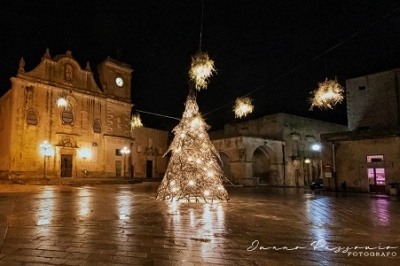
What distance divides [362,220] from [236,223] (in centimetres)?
311

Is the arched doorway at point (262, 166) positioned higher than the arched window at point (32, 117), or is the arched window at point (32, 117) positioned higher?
Result: the arched window at point (32, 117)

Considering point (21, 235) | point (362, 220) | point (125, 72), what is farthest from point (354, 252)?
point (125, 72)

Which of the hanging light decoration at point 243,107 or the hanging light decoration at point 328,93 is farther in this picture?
the hanging light decoration at point 243,107

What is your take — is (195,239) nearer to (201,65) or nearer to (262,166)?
(201,65)

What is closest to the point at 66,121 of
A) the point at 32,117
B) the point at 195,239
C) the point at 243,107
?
the point at 32,117

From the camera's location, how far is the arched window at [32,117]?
910 inches

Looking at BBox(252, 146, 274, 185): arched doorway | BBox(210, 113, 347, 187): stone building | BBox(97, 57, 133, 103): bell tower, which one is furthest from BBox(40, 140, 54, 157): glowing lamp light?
BBox(252, 146, 274, 185): arched doorway

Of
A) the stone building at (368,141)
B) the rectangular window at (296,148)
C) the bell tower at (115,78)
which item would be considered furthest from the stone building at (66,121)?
the stone building at (368,141)

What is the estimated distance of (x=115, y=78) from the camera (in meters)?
30.8

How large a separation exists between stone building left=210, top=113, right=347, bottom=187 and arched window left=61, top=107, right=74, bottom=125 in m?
14.1

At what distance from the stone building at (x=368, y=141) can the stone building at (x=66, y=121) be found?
67.3 feet

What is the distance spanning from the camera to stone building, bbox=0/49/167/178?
74.2ft

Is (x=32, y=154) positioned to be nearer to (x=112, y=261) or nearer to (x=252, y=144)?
(x=252, y=144)

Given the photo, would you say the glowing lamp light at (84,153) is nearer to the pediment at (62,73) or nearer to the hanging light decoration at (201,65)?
the pediment at (62,73)
